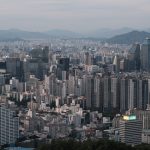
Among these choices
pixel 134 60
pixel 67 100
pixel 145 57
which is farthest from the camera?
pixel 145 57

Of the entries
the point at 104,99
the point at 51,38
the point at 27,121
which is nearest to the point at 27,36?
the point at 51,38

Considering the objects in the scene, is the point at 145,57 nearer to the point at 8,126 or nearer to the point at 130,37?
the point at 130,37

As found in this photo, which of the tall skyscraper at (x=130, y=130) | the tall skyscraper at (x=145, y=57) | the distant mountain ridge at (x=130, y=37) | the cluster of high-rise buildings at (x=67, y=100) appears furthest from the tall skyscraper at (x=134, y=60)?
the tall skyscraper at (x=130, y=130)

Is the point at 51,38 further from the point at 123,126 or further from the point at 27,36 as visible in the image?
the point at 123,126

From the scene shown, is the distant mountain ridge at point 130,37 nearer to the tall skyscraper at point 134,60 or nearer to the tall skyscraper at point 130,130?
the tall skyscraper at point 134,60

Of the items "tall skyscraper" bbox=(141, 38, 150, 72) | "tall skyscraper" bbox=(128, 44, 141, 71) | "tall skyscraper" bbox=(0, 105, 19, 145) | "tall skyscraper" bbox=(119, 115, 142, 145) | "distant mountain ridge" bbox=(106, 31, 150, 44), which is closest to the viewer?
"tall skyscraper" bbox=(119, 115, 142, 145)

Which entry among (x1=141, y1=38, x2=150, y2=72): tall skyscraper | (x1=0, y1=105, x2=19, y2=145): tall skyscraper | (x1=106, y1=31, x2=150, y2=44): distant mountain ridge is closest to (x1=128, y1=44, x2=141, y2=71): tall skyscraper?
(x1=141, y1=38, x2=150, y2=72): tall skyscraper

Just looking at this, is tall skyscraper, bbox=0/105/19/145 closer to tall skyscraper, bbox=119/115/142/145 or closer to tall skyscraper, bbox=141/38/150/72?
tall skyscraper, bbox=119/115/142/145

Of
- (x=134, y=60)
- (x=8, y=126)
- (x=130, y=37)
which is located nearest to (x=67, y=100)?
(x=8, y=126)

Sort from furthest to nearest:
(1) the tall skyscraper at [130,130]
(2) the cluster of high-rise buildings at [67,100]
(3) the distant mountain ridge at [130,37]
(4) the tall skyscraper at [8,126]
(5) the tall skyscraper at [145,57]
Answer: (3) the distant mountain ridge at [130,37]
(5) the tall skyscraper at [145,57]
(2) the cluster of high-rise buildings at [67,100]
(4) the tall skyscraper at [8,126]
(1) the tall skyscraper at [130,130]

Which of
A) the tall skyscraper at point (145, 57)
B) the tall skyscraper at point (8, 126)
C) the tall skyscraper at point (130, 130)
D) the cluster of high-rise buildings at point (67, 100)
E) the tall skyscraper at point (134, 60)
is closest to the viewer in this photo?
the tall skyscraper at point (130, 130)

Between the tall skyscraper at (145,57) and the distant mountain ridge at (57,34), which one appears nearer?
the tall skyscraper at (145,57)
